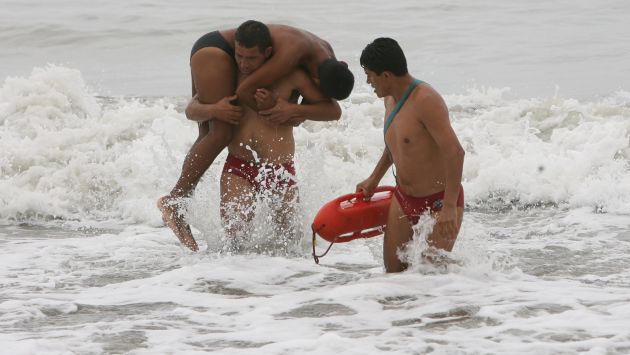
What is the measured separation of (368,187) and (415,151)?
20.9 inches

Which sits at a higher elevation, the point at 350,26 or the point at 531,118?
the point at 350,26

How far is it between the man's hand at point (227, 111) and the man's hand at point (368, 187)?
104 centimetres

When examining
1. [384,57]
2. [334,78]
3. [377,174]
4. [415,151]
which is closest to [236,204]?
[334,78]

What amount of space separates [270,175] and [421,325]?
7.13 feet

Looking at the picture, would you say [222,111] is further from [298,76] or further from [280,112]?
[298,76]

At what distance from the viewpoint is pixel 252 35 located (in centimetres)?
673

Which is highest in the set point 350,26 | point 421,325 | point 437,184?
point 350,26

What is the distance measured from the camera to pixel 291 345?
5055 mm

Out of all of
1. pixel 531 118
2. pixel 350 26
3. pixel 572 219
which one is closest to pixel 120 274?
pixel 572 219

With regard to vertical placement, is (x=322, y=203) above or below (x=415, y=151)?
below

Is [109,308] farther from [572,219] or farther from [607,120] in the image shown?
[607,120]

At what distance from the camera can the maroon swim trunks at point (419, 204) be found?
609 centimetres

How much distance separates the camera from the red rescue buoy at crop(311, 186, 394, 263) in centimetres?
636

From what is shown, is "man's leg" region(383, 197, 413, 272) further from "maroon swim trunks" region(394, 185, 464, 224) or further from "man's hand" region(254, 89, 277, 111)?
"man's hand" region(254, 89, 277, 111)
